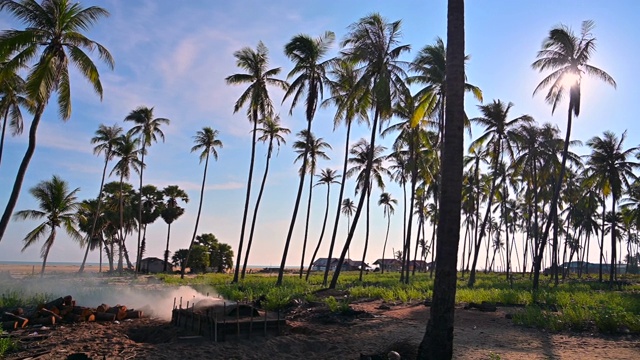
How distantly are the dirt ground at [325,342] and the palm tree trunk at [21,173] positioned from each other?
5237mm

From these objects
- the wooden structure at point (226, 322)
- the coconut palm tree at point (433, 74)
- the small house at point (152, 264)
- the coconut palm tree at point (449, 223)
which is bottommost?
the small house at point (152, 264)

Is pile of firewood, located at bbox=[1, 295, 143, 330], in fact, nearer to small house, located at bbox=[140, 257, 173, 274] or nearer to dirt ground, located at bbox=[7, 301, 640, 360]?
dirt ground, located at bbox=[7, 301, 640, 360]

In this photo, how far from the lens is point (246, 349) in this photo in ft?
37.3

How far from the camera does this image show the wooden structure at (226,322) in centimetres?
1214

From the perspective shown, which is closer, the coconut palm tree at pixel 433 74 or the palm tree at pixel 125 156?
the coconut palm tree at pixel 433 74

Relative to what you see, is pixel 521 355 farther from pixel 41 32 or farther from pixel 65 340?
pixel 41 32

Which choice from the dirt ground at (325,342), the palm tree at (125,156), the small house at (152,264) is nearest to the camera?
the dirt ground at (325,342)

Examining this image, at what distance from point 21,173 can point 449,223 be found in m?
15.3

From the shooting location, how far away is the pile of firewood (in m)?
13.6

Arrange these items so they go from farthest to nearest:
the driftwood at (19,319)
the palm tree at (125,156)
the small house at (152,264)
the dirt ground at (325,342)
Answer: the small house at (152,264) → the palm tree at (125,156) → the driftwood at (19,319) → the dirt ground at (325,342)

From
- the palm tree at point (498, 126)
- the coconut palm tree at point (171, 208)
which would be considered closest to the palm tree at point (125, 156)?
the coconut palm tree at point (171, 208)

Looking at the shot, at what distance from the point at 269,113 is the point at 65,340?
2074 cm

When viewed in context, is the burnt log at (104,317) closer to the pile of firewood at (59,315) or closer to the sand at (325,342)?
the pile of firewood at (59,315)

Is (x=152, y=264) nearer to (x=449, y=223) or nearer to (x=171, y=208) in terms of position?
(x=171, y=208)
